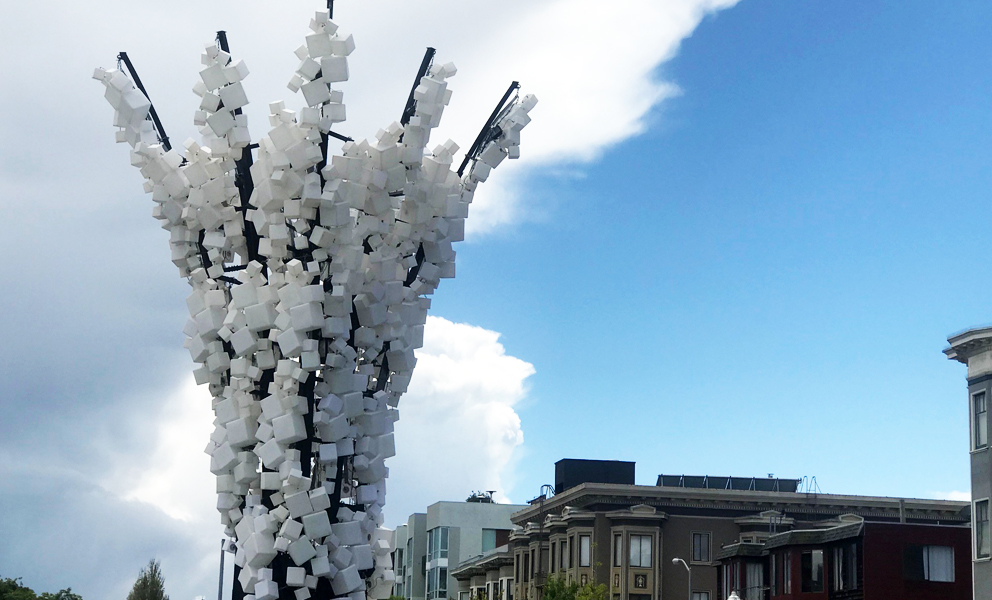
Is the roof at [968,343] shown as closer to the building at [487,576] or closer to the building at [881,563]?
the building at [881,563]

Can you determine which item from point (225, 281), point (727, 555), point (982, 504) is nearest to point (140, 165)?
point (225, 281)

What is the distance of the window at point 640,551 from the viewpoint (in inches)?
2459

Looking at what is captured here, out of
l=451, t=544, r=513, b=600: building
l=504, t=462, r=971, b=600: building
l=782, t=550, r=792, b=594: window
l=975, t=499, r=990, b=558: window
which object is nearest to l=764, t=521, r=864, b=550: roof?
l=782, t=550, r=792, b=594: window

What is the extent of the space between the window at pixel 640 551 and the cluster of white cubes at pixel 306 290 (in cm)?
4473

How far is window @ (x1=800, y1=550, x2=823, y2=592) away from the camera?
47219 mm

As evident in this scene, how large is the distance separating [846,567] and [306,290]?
33141mm

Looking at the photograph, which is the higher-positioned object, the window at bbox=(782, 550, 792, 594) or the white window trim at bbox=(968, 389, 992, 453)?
the white window trim at bbox=(968, 389, 992, 453)

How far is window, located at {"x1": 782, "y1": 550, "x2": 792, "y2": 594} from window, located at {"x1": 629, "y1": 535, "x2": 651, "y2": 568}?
1359cm

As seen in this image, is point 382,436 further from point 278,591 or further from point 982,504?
point 982,504

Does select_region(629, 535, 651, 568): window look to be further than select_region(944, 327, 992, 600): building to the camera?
Yes

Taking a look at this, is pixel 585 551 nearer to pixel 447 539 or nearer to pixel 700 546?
pixel 700 546

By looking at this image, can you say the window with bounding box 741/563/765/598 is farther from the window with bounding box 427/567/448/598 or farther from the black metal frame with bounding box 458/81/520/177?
the window with bounding box 427/567/448/598

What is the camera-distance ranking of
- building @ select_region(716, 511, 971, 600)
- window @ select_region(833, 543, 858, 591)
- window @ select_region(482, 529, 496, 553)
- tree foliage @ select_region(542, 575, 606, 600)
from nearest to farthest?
building @ select_region(716, 511, 971, 600) < window @ select_region(833, 543, 858, 591) < tree foliage @ select_region(542, 575, 606, 600) < window @ select_region(482, 529, 496, 553)

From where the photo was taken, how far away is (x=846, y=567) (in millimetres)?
Result: 45344
